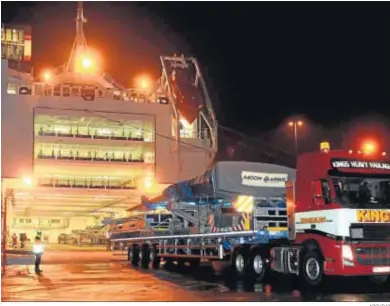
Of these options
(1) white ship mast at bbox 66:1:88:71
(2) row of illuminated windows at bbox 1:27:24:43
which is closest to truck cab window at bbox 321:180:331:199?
(1) white ship mast at bbox 66:1:88:71

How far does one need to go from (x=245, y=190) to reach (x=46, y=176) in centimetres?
4604

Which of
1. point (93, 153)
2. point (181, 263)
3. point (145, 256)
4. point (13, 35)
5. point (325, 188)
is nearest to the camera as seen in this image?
point (325, 188)

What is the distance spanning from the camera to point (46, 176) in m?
60.2

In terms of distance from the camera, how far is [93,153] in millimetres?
61375

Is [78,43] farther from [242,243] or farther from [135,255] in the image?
[242,243]

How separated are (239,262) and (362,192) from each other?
474 centimetres

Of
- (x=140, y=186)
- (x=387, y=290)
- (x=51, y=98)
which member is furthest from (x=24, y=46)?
(x=387, y=290)

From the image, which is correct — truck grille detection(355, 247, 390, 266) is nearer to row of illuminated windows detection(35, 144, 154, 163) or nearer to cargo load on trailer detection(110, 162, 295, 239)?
cargo load on trailer detection(110, 162, 295, 239)

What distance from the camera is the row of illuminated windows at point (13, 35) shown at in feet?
253

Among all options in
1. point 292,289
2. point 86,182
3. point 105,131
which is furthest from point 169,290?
point 105,131

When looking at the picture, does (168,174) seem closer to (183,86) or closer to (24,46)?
(183,86)

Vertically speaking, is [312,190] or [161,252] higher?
[312,190]

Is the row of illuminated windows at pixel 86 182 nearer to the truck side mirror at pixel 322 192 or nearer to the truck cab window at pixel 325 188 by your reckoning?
the truck side mirror at pixel 322 192

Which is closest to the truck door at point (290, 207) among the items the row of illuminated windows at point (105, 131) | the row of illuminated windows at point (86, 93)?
the row of illuminated windows at point (86, 93)
